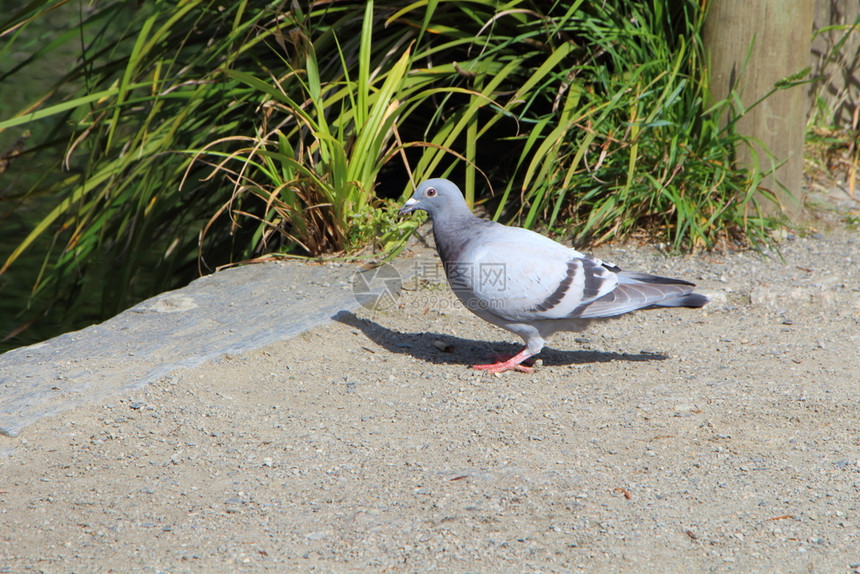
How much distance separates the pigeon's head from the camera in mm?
3062

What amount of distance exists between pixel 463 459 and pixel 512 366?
67 centimetres

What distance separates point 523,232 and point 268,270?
1.22 metres

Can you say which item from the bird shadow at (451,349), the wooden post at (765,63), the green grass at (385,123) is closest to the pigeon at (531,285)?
the bird shadow at (451,349)

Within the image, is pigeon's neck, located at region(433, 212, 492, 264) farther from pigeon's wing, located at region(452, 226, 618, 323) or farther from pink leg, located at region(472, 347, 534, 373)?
pink leg, located at region(472, 347, 534, 373)

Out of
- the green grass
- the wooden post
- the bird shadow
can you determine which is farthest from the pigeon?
the wooden post

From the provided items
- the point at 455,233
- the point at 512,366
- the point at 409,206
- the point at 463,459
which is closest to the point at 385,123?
the point at 409,206

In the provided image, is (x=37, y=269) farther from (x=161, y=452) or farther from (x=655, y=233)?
(x=655, y=233)

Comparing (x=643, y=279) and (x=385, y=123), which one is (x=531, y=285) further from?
(x=385, y=123)

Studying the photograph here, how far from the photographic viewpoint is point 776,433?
95.8 inches

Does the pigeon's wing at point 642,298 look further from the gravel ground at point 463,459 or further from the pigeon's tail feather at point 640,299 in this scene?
the gravel ground at point 463,459

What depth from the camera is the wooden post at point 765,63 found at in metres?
3.78

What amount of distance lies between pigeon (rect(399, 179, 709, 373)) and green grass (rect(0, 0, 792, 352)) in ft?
2.34

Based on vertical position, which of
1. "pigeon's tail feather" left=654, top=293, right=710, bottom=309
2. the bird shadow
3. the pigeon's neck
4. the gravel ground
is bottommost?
the bird shadow

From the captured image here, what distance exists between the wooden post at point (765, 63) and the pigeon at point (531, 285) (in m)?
1.32
